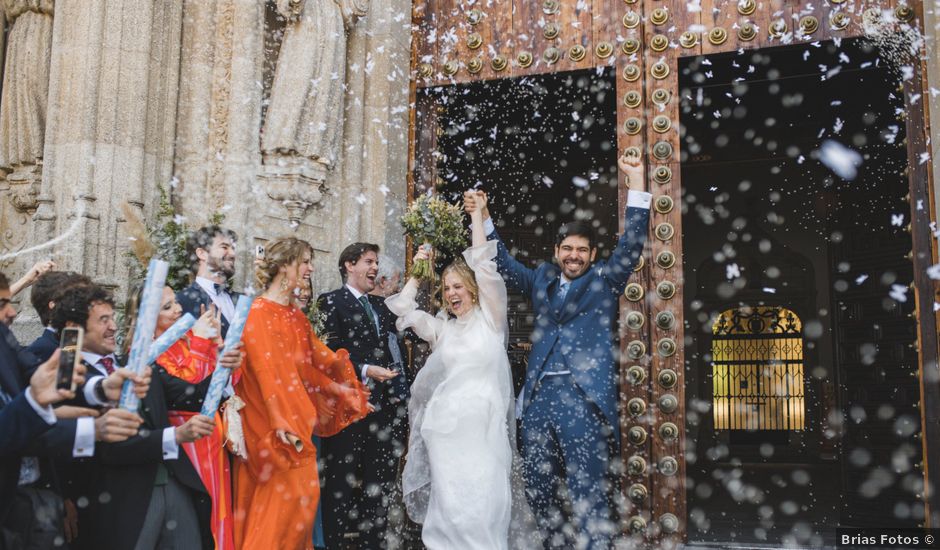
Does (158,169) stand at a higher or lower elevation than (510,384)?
higher

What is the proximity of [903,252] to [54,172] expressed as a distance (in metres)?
7.20

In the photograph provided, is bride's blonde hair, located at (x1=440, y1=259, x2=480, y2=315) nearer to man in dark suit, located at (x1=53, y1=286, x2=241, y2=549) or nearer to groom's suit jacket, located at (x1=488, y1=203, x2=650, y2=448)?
groom's suit jacket, located at (x1=488, y1=203, x2=650, y2=448)

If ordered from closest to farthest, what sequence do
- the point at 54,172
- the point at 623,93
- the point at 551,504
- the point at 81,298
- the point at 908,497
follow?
the point at 81,298
the point at 551,504
the point at 54,172
the point at 623,93
the point at 908,497

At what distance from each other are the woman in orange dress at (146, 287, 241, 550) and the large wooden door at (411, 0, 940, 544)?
271 centimetres

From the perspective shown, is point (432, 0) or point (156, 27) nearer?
point (156, 27)

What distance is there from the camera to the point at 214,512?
4281 mm

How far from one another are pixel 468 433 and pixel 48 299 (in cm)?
228

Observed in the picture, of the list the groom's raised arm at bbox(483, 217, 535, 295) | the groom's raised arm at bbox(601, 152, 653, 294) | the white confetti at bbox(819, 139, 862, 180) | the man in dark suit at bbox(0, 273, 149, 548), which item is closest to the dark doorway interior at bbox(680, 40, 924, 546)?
the white confetti at bbox(819, 139, 862, 180)

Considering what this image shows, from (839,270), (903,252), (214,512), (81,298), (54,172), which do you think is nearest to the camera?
(81,298)

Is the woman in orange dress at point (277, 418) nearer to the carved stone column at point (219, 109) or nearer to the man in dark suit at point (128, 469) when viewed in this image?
the man in dark suit at point (128, 469)

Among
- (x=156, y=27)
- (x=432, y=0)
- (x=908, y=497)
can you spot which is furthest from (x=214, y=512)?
(x=908, y=497)

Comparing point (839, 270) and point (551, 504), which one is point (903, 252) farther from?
point (551, 504)

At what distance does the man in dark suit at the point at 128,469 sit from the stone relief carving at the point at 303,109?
8.33 feet

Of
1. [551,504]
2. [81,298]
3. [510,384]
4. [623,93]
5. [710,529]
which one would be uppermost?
[623,93]
